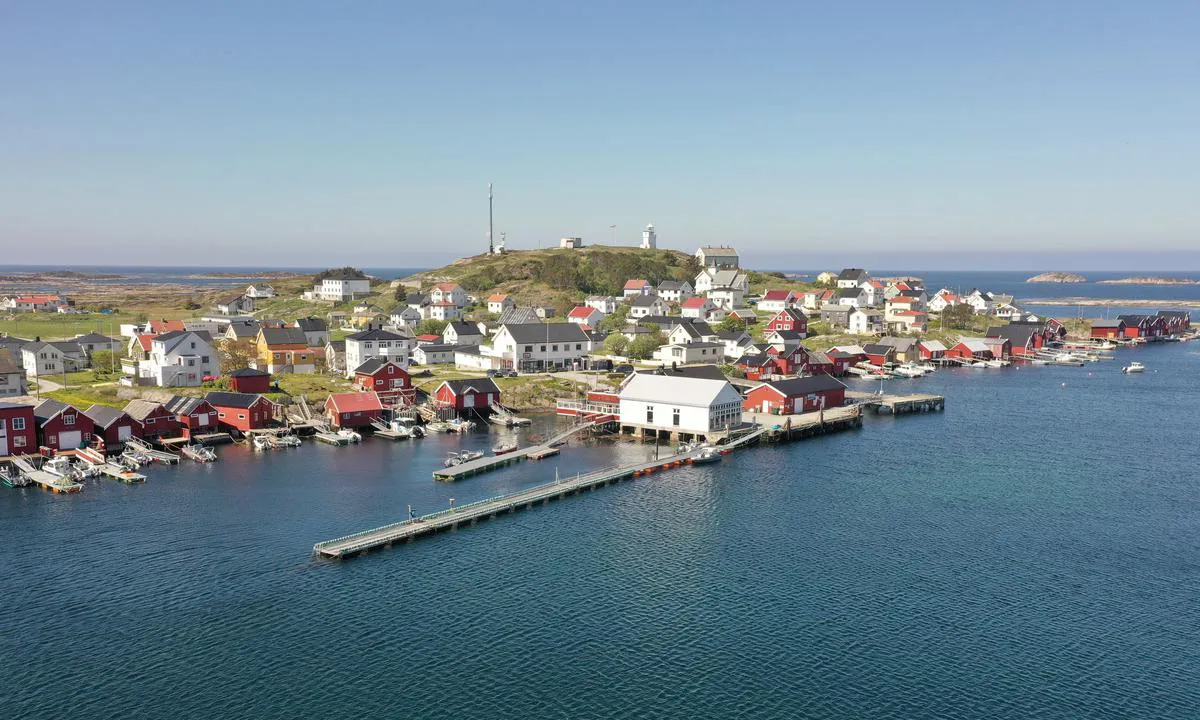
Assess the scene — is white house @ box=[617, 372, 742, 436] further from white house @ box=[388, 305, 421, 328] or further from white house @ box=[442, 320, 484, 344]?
white house @ box=[388, 305, 421, 328]

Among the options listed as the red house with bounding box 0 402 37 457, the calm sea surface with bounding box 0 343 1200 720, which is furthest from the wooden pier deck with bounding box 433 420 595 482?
the red house with bounding box 0 402 37 457

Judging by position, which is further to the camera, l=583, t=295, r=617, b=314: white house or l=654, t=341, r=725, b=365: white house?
l=583, t=295, r=617, b=314: white house

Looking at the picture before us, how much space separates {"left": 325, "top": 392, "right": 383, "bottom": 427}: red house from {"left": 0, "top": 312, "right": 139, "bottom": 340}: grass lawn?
45.7m

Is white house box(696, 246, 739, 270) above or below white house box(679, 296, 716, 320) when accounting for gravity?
above

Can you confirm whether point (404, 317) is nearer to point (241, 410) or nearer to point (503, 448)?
point (241, 410)

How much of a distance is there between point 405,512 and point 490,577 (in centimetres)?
868

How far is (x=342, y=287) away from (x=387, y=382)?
243 feet

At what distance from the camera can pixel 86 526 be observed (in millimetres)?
36625

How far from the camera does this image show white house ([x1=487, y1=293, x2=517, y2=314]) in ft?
385

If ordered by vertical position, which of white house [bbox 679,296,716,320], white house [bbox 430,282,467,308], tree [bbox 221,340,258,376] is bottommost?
tree [bbox 221,340,258,376]

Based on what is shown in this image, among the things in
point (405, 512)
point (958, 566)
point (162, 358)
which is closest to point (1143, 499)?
point (958, 566)

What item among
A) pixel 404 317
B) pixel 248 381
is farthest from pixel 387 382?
pixel 404 317

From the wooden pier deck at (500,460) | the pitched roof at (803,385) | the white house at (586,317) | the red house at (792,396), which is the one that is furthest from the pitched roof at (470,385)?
the white house at (586,317)

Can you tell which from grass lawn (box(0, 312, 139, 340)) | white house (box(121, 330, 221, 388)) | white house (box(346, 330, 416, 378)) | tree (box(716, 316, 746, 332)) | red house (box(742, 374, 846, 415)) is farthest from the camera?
tree (box(716, 316, 746, 332))
